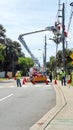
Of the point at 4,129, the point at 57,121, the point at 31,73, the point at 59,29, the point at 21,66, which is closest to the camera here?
the point at 4,129

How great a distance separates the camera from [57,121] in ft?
51.9

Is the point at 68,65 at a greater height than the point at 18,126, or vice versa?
the point at 68,65

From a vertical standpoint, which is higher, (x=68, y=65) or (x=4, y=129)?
(x=68, y=65)

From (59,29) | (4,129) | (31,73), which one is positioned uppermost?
(59,29)

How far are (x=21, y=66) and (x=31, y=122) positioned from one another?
154311 mm

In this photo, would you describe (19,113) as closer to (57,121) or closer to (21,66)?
(57,121)

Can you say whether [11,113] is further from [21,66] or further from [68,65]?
[21,66]

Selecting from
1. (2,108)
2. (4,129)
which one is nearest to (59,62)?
(2,108)

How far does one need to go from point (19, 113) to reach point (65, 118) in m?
2.71

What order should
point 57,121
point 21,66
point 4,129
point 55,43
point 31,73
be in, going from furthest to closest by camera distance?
point 21,66
point 55,43
point 31,73
point 57,121
point 4,129

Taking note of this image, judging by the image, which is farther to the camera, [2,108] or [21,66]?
[21,66]

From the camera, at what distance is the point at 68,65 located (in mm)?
100188

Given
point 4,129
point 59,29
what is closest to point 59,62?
point 59,29

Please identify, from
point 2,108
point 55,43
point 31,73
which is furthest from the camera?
point 55,43
